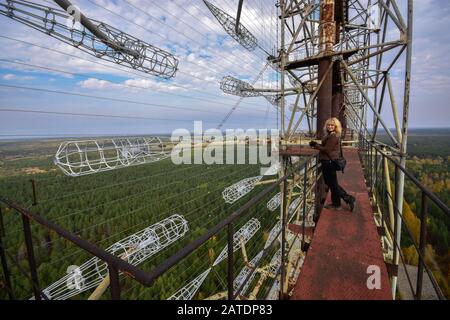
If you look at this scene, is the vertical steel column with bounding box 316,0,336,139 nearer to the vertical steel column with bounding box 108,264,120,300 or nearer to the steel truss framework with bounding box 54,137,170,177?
the steel truss framework with bounding box 54,137,170,177

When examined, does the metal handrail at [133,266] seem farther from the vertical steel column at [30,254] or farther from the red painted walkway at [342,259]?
the red painted walkway at [342,259]

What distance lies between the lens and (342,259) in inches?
95.3

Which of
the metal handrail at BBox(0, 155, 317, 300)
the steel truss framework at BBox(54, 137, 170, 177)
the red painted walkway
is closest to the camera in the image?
the metal handrail at BBox(0, 155, 317, 300)

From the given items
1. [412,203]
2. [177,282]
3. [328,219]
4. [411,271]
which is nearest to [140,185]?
[177,282]

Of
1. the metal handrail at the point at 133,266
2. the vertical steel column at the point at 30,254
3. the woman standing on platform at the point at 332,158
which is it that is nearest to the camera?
the metal handrail at the point at 133,266

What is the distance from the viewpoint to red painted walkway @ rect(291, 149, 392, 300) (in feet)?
6.51

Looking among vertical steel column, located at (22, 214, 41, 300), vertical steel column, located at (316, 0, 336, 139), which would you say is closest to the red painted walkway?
vertical steel column, located at (22, 214, 41, 300)

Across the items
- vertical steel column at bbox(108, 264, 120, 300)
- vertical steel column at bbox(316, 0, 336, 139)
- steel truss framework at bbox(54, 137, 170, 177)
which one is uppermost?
vertical steel column at bbox(316, 0, 336, 139)

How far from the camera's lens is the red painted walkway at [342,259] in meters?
1.98

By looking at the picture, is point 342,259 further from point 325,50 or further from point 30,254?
point 325,50

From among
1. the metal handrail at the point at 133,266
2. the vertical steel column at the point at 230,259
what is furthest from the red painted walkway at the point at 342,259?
the metal handrail at the point at 133,266

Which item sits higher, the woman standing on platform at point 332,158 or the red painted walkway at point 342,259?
the woman standing on platform at point 332,158

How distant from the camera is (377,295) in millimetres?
1928

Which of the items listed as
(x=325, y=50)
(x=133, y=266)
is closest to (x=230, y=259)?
(x=133, y=266)
